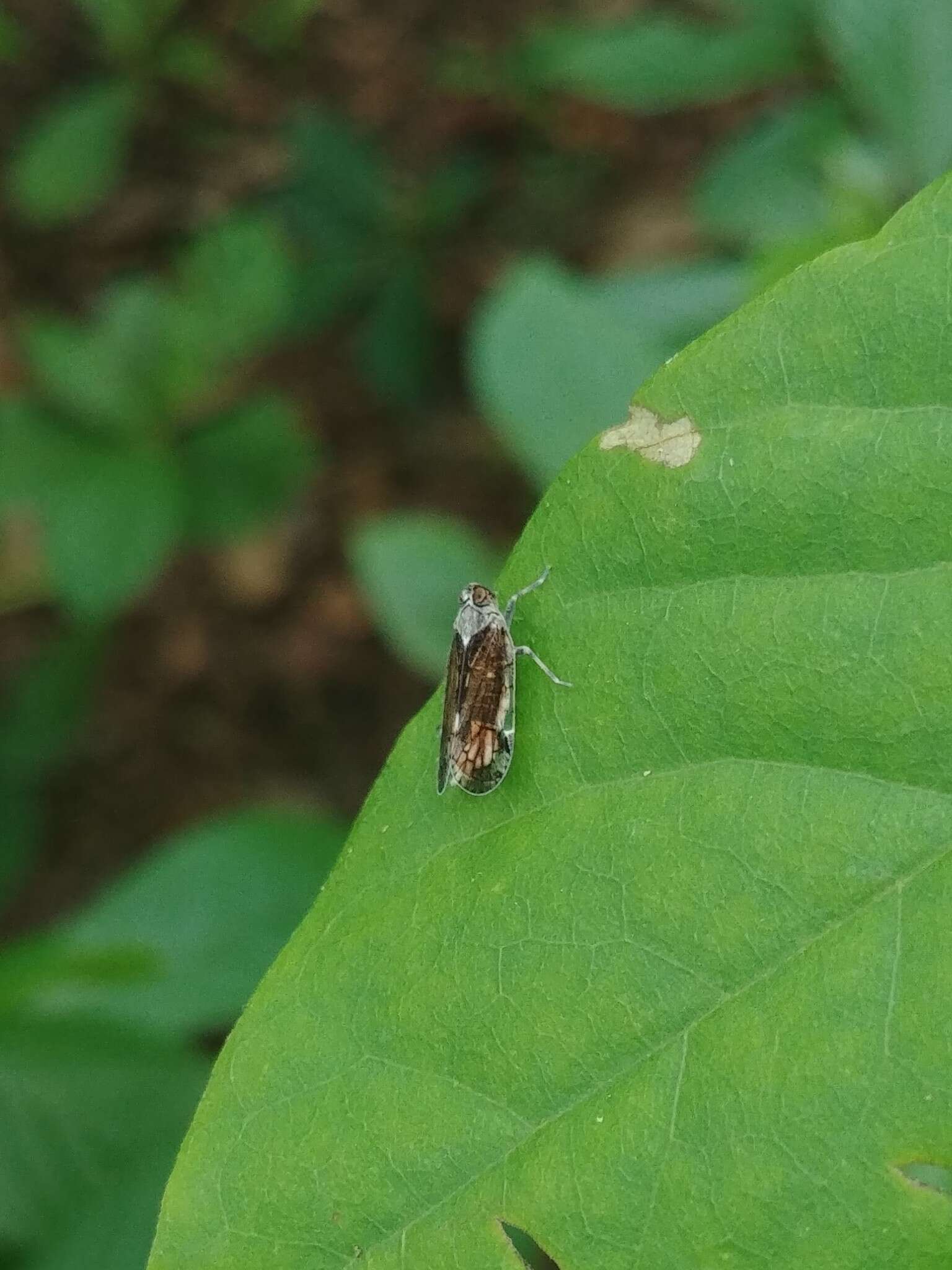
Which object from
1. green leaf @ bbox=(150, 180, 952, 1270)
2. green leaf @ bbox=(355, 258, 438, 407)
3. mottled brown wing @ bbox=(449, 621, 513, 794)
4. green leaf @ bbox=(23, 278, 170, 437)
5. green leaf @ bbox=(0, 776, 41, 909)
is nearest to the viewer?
green leaf @ bbox=(150, 180, 952, 1270)

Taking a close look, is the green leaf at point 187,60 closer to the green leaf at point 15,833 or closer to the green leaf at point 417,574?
the green leaf at point 15,833

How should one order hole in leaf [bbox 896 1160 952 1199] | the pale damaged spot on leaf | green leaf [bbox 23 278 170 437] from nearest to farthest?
hole in leaf [bbox 896 1160 952 1199] < the pale damaged spot on leaf < green leaf [bbox 23 278 170 437]

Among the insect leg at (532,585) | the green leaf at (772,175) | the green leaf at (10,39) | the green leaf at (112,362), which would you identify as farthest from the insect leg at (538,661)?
the green leaf at (10,39)

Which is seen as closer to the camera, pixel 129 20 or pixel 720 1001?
pixel 720 1001

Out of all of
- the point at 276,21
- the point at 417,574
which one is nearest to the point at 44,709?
the point at 417,574

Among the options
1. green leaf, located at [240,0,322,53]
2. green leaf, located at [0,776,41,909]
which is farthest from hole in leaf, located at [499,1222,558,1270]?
Answer: green leaf, located at [240,0,322,53]

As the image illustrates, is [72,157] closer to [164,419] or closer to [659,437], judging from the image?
[164,419]

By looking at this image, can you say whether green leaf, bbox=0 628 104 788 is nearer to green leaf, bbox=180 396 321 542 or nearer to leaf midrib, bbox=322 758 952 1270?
green leaf, bbox=180 396 321 542
